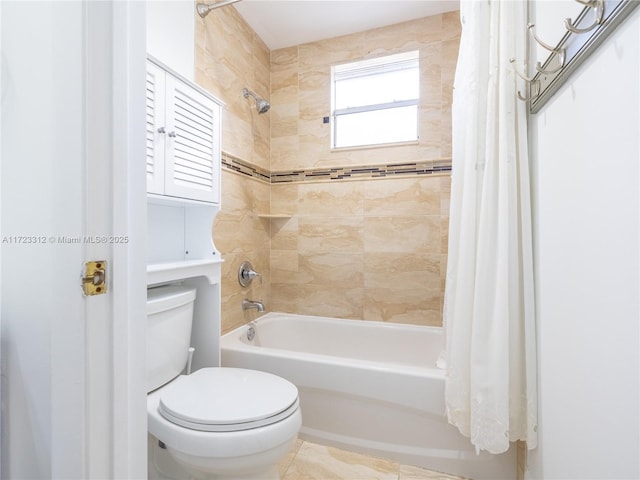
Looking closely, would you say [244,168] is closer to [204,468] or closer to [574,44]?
[204,468]

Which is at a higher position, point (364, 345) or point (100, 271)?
point (100, 271)

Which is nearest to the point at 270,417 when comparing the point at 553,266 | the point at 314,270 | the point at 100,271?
the point at 100,271

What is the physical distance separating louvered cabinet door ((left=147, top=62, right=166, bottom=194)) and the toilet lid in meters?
0.75

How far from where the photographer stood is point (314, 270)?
229 centimetres

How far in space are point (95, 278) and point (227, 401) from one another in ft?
2.35

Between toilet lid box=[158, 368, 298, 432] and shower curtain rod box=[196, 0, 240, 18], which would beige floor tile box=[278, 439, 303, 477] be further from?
shower curtain rod box=[196, 0, 240, 18]

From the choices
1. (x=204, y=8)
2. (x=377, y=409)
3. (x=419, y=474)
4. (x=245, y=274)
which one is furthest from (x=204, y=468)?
(x=204, y=8)

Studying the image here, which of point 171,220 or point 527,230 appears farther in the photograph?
point 171,220

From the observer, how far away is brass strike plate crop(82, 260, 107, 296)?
0.55m

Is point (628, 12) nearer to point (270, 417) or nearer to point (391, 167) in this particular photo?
point (270, 417)

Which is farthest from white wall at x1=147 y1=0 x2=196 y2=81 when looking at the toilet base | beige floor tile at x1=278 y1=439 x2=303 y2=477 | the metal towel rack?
beige floor tile at x1=278 y1=439 x2=303 y2=477

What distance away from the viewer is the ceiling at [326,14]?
1.90m

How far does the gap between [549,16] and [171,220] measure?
63.4 inches

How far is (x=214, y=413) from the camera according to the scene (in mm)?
1003
